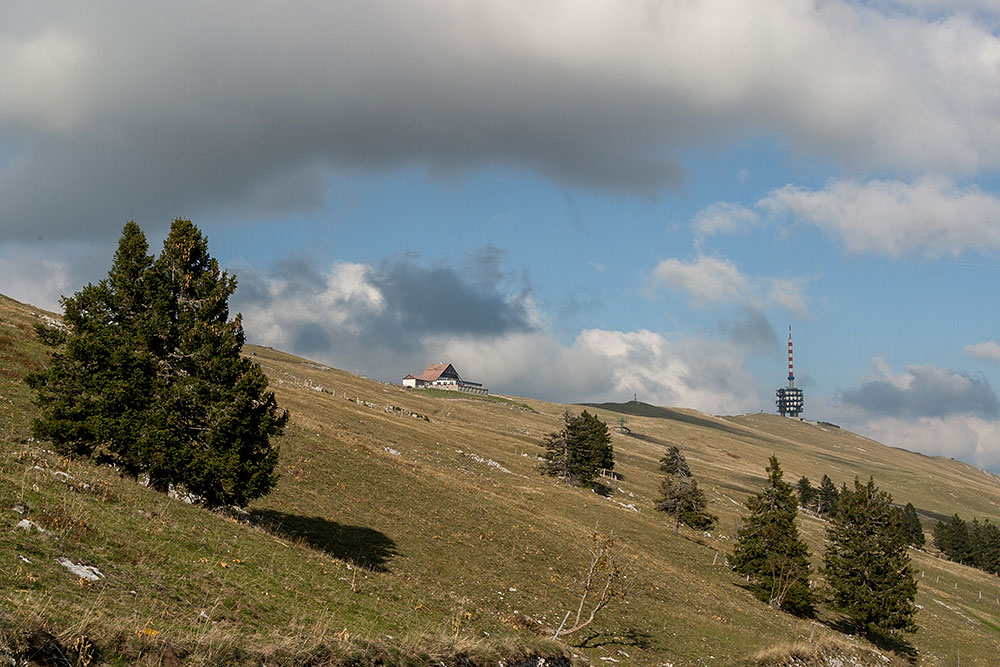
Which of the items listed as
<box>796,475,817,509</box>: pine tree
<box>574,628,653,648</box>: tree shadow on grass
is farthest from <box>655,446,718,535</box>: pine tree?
<box>796,475,817,509</box>: pine tree

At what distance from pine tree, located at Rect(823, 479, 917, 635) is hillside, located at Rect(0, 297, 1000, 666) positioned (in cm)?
469

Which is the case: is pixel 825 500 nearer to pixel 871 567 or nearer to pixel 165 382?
pixel 871 567

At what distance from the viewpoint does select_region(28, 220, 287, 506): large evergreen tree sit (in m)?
26.3

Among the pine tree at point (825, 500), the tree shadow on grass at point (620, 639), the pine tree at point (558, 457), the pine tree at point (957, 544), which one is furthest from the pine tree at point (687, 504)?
the pine tree at point (825, 500)

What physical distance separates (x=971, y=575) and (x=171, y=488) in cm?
13503

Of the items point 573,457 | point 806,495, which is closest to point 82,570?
point 573,457

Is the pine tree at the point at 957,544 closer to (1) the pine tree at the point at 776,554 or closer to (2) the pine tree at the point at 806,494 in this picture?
(2) the pine tree at the point at 806,494

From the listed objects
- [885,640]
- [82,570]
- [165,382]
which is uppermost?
[165,382]

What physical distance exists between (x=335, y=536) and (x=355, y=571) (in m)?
9.28

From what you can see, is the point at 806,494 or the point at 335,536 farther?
the point at 806,494

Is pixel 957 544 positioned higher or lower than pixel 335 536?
lower

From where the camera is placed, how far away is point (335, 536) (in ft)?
112

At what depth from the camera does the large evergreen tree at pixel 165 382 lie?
2628 cm

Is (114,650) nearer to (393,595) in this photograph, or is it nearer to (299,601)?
(299,601)
